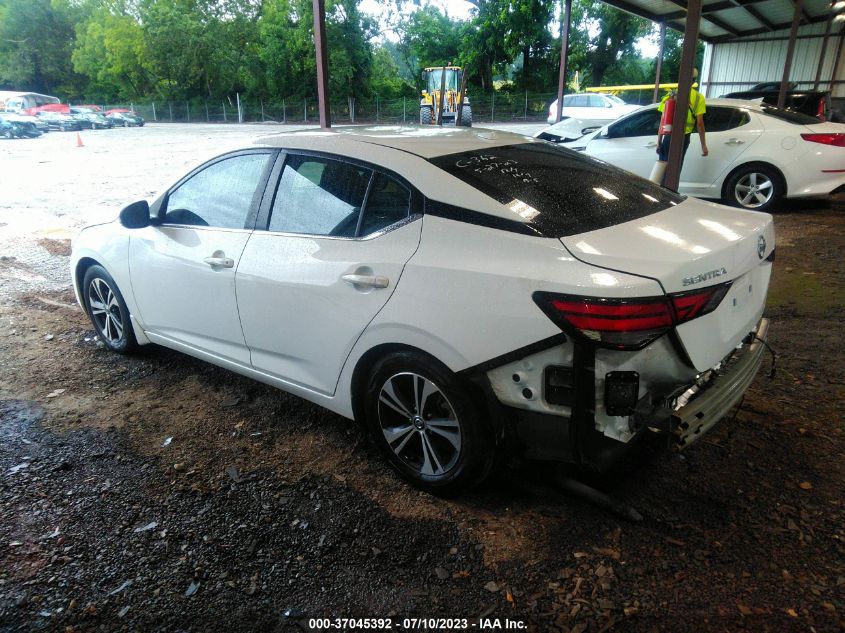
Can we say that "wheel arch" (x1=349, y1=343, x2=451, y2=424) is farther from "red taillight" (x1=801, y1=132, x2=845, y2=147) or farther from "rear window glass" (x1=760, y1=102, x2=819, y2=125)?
"rear window glass" (x1=760, y1=102, x2=819, y2=125)

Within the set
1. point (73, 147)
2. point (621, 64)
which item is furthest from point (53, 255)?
point (621, 64)

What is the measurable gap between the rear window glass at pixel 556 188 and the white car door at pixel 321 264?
1.14 ft

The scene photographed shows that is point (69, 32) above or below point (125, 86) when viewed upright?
above

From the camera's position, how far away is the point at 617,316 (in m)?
2.05

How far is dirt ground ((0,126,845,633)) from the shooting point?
84.1 inches

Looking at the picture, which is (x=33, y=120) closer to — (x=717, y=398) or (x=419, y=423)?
(x=419, y=423)

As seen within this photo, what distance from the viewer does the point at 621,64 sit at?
1781 inches

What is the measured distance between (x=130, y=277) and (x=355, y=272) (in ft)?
6.63

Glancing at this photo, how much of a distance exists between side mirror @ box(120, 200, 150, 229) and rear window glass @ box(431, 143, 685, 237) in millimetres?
2035

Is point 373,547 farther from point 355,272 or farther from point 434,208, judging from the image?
point 434,208

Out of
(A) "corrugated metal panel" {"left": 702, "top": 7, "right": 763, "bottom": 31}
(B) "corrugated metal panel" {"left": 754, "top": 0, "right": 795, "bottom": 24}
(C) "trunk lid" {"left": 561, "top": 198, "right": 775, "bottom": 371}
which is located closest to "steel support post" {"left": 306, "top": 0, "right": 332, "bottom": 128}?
(C) "trunk lid" {"left": 561, "top": 198, "right": 775, "bottom": 371}

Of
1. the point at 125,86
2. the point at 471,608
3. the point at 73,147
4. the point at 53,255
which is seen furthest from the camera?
the point at 125,86

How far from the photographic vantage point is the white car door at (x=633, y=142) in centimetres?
898

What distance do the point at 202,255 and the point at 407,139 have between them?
1319 mm
